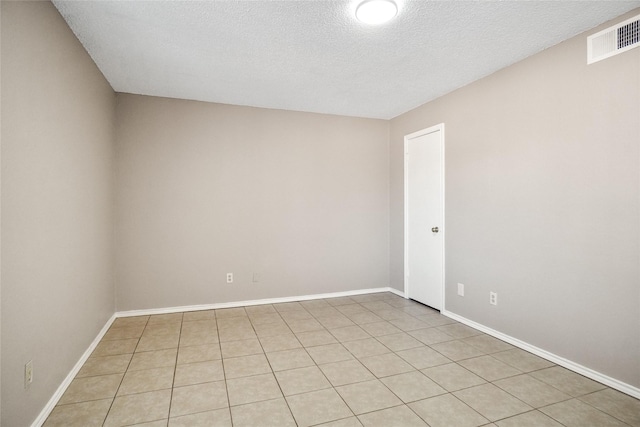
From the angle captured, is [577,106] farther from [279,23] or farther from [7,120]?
[7,120]

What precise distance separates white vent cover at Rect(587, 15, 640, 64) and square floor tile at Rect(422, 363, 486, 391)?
2433 mm

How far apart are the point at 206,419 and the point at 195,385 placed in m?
Answer: 0.42

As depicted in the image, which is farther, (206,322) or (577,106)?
(206,322)

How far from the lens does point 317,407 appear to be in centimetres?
201

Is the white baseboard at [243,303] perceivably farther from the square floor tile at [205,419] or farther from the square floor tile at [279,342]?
the square floor tile at [205,419]

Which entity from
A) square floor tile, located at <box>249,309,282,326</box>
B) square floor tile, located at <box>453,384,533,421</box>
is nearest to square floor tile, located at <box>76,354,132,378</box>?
square floor tile, located at <box>249,309,282,326</box>

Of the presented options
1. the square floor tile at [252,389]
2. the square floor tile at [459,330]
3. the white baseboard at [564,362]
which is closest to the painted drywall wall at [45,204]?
the square floor tile at [252,389]

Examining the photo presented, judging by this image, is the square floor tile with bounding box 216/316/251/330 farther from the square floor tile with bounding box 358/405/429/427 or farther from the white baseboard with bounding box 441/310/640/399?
the white baseboard with bounding box 441/310/640/399

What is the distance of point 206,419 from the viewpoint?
189 cm

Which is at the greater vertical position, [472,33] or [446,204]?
[472,33]

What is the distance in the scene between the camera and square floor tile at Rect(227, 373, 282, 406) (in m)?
2.10

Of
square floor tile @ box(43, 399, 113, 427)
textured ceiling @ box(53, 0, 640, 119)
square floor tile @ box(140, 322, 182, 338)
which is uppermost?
textured ceiling @ box(53, 0, 640, 119)

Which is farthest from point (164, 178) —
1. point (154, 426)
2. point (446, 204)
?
point (446, 204)

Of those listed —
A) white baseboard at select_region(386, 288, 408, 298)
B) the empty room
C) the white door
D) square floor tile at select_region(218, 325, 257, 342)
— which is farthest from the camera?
white baseboard at select_region(386, 288, 408, 298)
